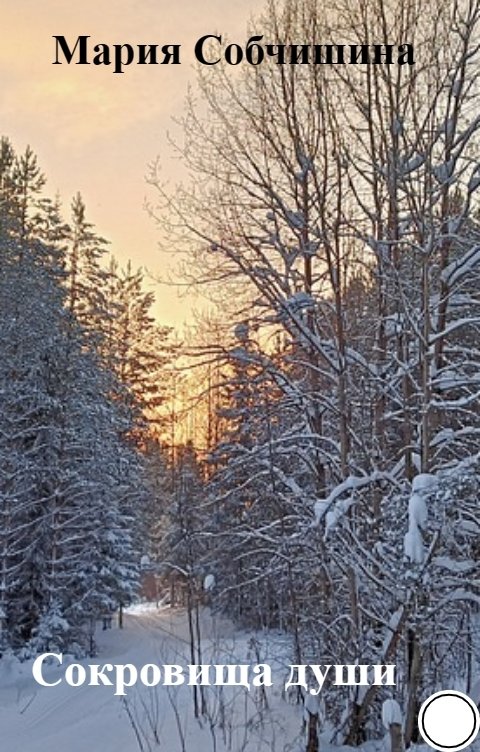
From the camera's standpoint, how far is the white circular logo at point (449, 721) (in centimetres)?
245

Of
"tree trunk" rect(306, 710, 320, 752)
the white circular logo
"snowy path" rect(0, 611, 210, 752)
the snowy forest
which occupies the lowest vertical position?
"snowy path" rect(0, 611, 210, 752)

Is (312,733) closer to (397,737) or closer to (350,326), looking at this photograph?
(397,737)

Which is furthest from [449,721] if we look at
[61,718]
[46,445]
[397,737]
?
[46,445]

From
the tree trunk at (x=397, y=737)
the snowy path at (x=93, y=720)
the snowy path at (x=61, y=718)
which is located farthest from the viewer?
the snowy path at (x=61, y=718)

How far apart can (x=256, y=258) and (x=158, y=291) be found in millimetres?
1015

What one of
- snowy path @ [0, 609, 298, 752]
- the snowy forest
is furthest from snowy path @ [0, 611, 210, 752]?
the snowy forest

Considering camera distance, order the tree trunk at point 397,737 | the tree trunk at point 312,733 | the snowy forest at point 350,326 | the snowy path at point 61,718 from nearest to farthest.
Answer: the tree trunk at point 397,737 → the snowy forest at point 350,326 → the tree trunk at point 312,733 → the snowy path at point 61,718

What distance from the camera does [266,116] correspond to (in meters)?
5.78

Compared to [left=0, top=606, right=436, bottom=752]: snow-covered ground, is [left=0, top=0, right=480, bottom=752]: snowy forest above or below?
above

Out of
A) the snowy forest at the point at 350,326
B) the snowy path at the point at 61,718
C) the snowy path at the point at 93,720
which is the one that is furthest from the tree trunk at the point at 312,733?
the snowy path at the point at 61,718

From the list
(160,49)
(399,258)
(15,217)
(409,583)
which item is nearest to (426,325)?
(399,258)

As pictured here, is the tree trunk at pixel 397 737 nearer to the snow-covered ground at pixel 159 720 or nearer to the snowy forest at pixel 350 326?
the snowy forest at pixel 350 326

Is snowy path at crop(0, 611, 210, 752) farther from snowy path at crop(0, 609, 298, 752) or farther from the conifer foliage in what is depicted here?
the conifer foliage

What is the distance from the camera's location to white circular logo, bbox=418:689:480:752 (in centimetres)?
245
